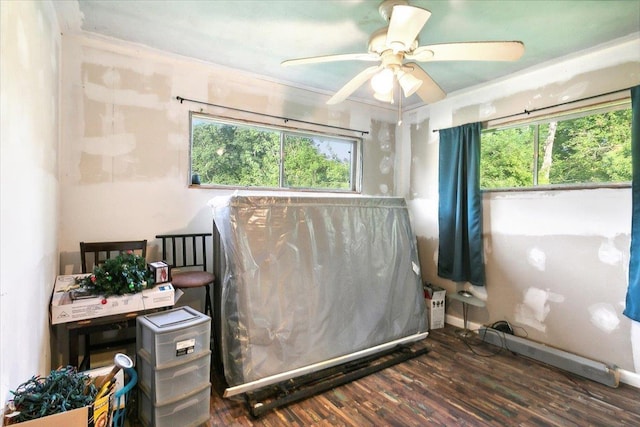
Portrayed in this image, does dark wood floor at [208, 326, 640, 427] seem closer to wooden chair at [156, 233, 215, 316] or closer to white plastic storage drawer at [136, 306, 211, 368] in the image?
white plastic storage drawer at [136, 306, 211, 368]

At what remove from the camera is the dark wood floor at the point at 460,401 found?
1.98m

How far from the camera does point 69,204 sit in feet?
7.98

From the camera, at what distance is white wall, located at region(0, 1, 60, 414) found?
1.08 m

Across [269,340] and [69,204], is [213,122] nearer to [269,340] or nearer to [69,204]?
[69,204]

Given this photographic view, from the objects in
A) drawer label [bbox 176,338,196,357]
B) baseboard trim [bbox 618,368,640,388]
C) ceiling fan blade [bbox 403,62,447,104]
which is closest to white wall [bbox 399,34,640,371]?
baseboard trim [bbox 618,368,640,388]

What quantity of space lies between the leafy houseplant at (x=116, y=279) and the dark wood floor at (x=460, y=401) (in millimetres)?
942

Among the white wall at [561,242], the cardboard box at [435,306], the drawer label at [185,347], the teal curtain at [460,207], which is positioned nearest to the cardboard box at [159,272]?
the drawer label at [185,347]

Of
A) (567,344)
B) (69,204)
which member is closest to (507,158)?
(567,344)

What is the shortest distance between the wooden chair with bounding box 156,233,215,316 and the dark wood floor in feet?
2.94

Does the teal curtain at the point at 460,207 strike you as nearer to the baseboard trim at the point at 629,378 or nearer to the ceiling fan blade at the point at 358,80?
the baseboard trim at the point at 629,378

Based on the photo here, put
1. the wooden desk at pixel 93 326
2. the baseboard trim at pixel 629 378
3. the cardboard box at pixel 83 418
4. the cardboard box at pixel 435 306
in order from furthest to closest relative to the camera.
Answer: the cardboard box at pixel 435 306, the baseboard trim at pixel 629 378, the wooden desk at pixel 93 326, the cardboard box at pixel 83 418

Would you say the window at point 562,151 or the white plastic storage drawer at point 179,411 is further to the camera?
the window at point 562,151

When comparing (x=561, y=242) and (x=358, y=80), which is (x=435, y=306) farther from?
(x=358, y=80)

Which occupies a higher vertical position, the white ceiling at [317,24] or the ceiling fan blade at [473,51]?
the white ceiling at [317,24]
